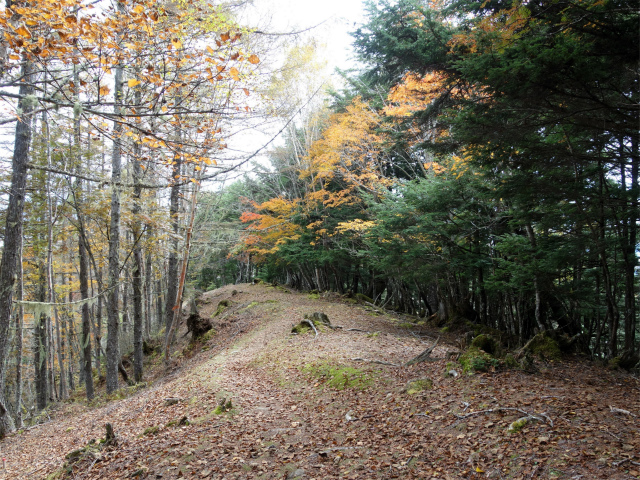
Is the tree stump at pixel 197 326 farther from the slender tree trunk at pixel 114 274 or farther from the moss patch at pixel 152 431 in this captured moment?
the moss patch at pixel 152 431

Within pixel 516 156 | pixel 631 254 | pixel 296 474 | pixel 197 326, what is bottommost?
pixel 197 326

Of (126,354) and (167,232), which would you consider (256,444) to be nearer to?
(167,232)

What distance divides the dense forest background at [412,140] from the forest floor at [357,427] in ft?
7.33

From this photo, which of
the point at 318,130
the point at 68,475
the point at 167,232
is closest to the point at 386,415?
the point at 68,475

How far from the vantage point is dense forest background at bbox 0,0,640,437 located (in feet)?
12.5

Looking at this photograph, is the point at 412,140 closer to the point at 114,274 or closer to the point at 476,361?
the point at 476,361

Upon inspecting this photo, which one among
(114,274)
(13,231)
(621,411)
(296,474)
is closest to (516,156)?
(621,411)

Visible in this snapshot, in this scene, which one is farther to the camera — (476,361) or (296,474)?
(476,361)

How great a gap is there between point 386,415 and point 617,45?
5.31m

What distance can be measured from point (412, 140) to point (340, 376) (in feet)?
24.4

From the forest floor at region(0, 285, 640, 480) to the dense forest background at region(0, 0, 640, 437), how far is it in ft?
7.33

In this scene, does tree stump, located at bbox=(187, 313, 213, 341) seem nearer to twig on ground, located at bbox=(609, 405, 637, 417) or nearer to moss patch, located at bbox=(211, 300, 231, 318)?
moss patch, located at bbox=(211, 300, 231, 318)

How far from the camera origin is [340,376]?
6.70m

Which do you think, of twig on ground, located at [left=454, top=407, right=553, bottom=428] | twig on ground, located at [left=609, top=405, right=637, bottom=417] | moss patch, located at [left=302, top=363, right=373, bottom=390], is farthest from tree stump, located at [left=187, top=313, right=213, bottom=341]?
twig on ground, located at [left=609, top=405, right=637, bottom=417]
